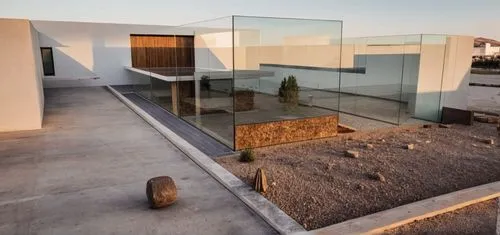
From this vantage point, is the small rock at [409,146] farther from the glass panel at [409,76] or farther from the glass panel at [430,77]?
the glass panel at [430,77]

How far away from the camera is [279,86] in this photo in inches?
267

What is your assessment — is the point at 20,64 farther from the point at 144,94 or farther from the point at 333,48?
the point at 333,48

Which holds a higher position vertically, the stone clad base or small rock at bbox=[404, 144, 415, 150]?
the stone clad base

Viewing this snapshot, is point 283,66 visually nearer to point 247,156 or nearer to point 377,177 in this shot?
point 247,156

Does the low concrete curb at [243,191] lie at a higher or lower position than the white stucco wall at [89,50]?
lower

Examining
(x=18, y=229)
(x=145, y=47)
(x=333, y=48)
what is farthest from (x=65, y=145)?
(x=145, y=47)

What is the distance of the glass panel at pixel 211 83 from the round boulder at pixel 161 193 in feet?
8.25

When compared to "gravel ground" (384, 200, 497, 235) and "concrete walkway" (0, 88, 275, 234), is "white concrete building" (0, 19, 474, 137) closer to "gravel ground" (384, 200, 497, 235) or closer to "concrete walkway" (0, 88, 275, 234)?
"concrete walkway" (0, 88, 275, 234)

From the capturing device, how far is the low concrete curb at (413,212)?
11.1ft

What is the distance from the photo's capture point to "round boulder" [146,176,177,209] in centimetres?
379

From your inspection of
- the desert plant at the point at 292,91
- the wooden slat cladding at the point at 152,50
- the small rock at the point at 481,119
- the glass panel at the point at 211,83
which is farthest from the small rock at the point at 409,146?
the wooden slat cladding at the point at 152,50

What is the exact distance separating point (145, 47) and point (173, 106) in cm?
802

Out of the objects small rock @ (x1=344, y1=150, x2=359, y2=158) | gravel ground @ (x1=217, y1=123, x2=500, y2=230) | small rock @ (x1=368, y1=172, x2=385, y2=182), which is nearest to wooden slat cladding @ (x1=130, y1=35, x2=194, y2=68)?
gravel ground @ (x1=217, y1=123, x2=500, y2=230)

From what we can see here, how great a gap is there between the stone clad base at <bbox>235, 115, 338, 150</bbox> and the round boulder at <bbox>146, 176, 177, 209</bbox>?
2464 millimetres
